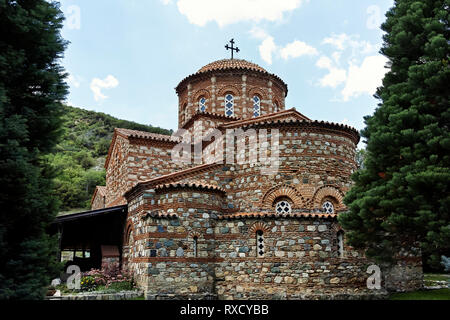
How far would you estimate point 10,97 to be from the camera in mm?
6648

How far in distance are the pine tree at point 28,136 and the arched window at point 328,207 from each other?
8.08 m

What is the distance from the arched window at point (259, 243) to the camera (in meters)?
10.8

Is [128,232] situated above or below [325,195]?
below

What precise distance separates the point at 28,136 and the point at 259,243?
6776 mm

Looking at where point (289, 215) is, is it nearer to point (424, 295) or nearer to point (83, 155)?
point (424, 295)

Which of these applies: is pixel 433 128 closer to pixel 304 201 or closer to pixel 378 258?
pixel 378 258

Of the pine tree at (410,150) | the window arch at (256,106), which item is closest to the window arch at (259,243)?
the pine tree at (410,150)

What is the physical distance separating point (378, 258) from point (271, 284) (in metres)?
3.03

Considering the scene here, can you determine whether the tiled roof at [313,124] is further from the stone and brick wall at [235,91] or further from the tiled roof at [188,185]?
the stone and brick wall at [235,91]

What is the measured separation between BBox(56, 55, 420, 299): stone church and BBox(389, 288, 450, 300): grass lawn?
57 centimetres

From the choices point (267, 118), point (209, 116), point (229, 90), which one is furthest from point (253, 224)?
point (229, 90)

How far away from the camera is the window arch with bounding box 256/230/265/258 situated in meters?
10.8

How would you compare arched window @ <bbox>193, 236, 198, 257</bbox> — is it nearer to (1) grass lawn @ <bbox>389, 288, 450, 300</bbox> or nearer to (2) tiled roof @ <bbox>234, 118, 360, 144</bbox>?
(2) tiled roof @ <bbox>234, 118, 360, 144</bbox>

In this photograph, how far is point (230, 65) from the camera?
703 inches
